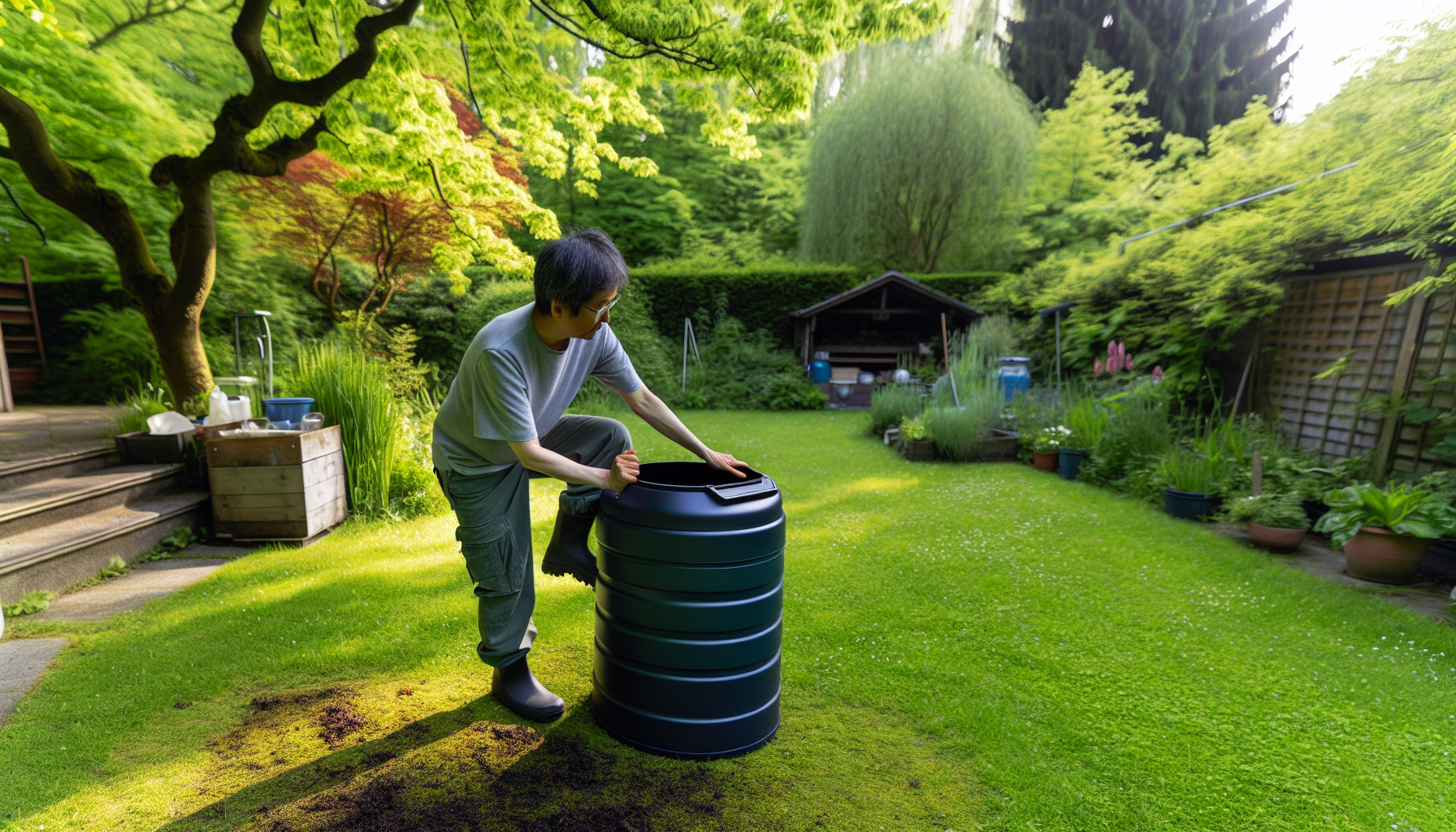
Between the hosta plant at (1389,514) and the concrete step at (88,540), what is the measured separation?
6755mm

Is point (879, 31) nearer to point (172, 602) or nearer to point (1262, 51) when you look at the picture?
point (172, 602)

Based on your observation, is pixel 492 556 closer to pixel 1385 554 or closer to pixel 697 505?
pixel 697 505

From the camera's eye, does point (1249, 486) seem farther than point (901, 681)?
Yes

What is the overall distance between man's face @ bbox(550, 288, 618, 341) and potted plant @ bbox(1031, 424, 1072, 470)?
19.1 feet

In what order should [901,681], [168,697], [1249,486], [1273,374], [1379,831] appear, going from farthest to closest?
[1273,374] → [1249,486] → [901,681] → [168,697] → [1379,831]

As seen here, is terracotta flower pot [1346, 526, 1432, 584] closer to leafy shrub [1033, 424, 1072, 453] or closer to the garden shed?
leafy shrub [1033, 424, 1072, 453]

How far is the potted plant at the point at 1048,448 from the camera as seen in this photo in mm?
6348

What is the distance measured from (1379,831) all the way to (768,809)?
1.65 metres

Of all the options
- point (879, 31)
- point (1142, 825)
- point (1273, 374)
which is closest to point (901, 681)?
point (1142, 825)

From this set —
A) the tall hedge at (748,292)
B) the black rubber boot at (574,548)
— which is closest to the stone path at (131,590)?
the black rubber boot at (574,548)

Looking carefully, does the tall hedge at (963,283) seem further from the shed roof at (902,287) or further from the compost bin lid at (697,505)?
the compost bin lid at (697,505)

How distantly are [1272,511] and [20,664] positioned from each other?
648 centimetres

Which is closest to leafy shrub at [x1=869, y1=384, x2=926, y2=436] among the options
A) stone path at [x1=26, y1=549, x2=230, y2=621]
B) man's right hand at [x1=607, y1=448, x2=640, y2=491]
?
man's right hand at [x1=607, y1=448, x2=640, y2=491]

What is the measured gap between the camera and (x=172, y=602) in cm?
293
